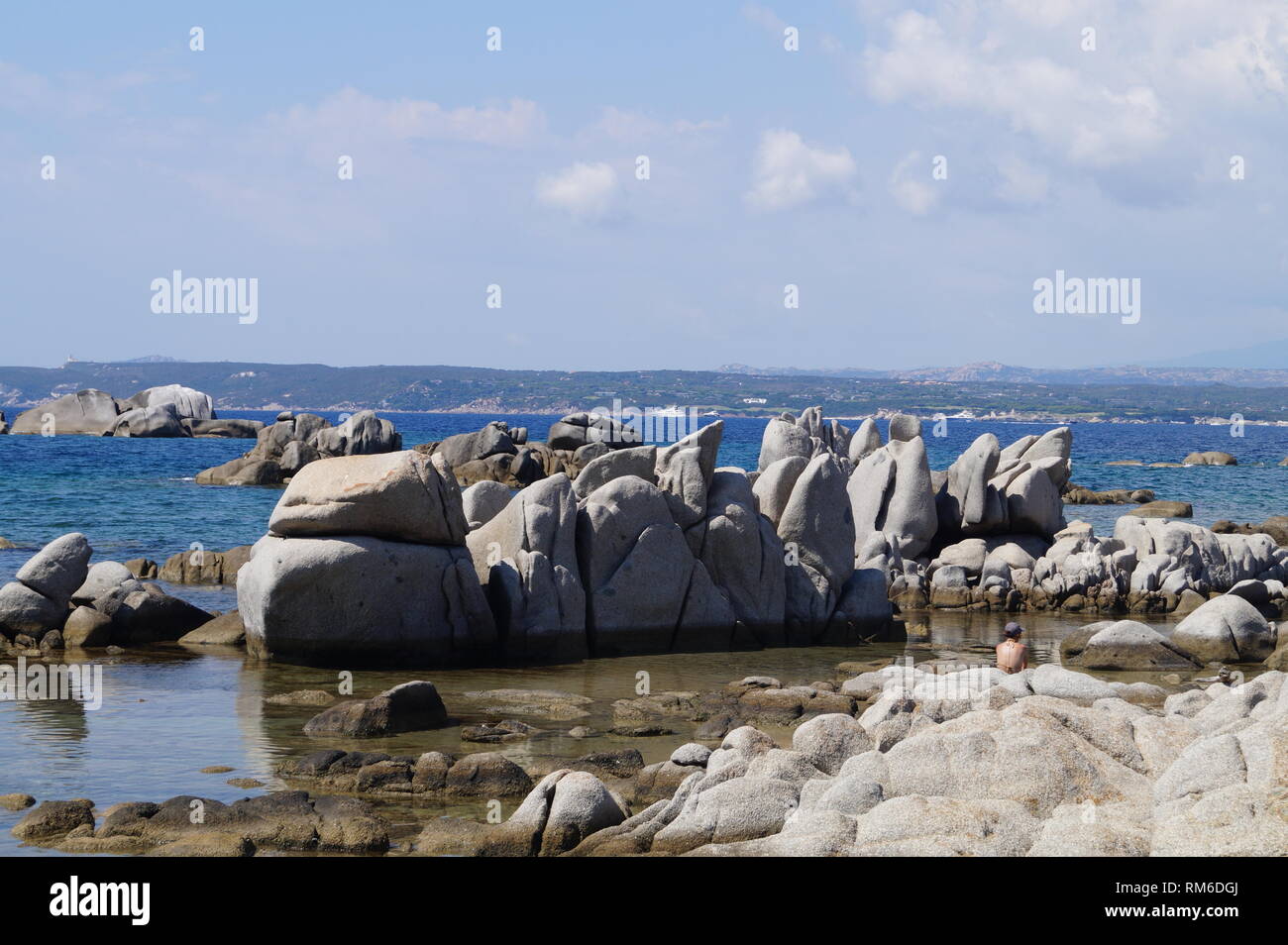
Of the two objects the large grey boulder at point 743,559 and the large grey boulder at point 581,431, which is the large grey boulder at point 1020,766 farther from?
the large grey boulder at point 581,431

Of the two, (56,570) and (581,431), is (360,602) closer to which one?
(56,570)

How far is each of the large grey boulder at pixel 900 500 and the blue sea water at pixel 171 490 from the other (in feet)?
53.8

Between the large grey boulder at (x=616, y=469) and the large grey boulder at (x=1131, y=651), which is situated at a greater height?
the large grey boulder at (x=616, y=469)

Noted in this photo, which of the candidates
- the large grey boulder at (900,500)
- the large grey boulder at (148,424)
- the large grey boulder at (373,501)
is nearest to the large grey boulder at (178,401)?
the large grey boulder at (148,424)

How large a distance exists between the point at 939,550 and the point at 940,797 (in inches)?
902

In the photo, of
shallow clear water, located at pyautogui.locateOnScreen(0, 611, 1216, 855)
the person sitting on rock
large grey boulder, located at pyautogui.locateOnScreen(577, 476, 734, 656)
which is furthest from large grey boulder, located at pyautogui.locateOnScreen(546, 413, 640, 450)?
the person sitting on rock

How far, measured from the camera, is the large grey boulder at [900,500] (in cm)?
3256

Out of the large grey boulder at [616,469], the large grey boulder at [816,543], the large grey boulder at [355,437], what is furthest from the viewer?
the large grey boulder at [355,437]

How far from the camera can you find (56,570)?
2198 cm

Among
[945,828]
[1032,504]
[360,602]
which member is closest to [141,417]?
[1032,504]

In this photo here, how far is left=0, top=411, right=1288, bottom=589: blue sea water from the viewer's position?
132 ft
